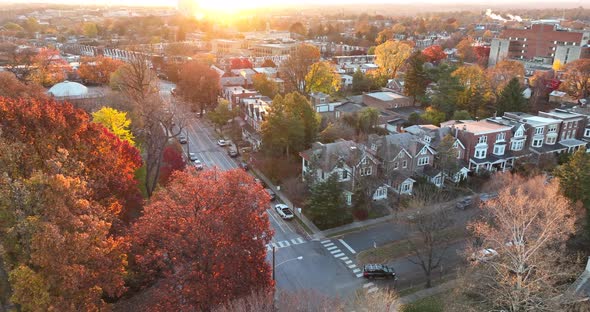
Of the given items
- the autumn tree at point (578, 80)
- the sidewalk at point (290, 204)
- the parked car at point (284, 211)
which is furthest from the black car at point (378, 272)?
the autumn tree at point (578, 80)

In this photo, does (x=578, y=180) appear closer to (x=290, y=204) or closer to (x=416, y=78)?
(x=290, y=204)

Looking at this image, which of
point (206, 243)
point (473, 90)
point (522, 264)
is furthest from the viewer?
point (473, 90)

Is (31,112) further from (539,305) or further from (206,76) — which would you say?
(206,76)

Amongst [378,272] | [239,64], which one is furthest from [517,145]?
[239,64]

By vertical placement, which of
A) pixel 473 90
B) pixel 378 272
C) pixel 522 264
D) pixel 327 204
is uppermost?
pixel 473 90

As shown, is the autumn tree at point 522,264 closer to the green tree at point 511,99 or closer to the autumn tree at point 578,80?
the green tree at point 511,99

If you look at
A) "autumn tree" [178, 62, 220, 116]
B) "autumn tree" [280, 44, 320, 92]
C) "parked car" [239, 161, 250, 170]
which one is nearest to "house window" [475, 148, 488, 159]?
"parked car" [239, 161, 250, 170]

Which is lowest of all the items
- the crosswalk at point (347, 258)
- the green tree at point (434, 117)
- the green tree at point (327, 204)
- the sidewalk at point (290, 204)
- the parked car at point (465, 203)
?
the crosswalk at point (347, 258)
